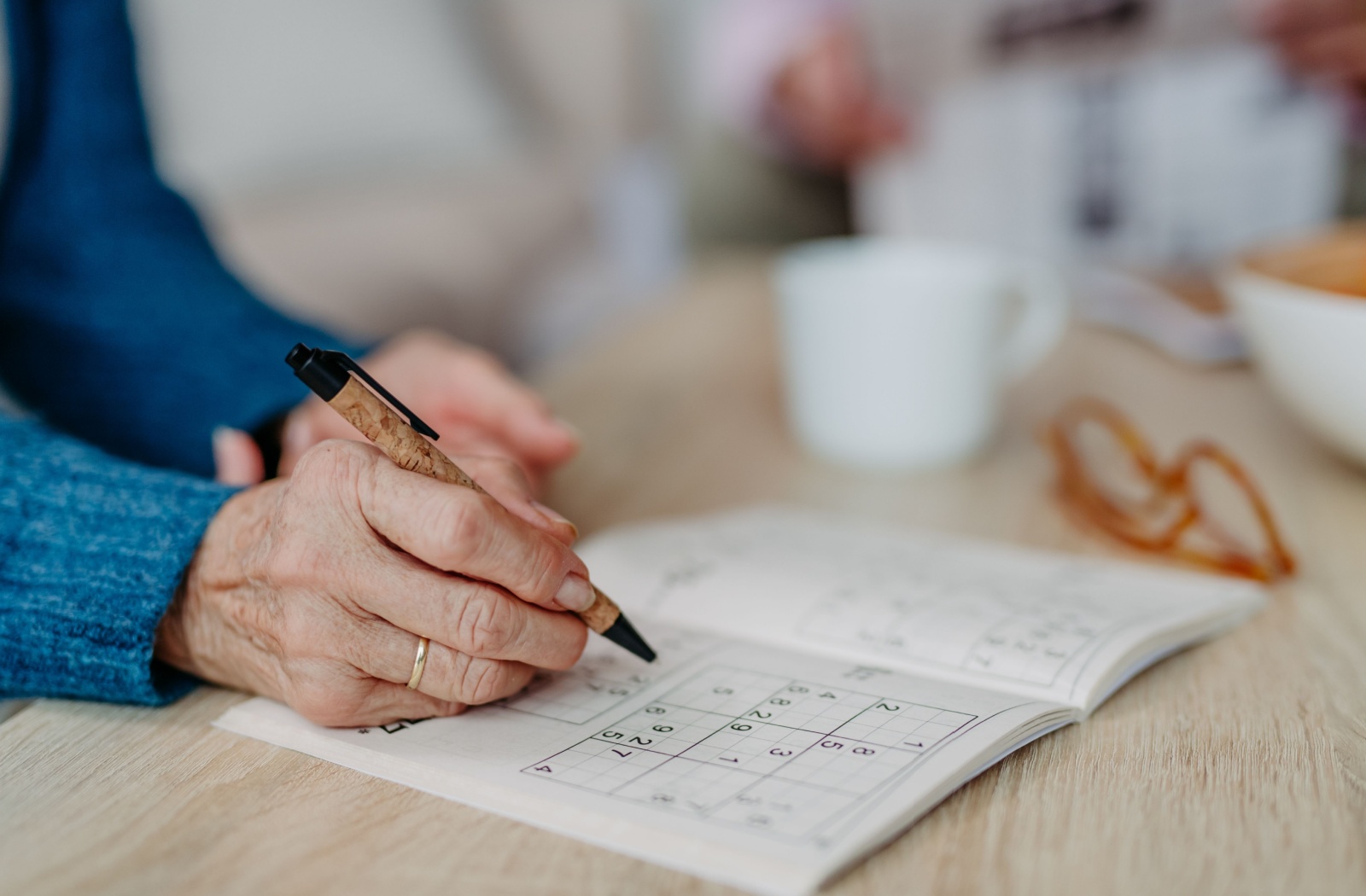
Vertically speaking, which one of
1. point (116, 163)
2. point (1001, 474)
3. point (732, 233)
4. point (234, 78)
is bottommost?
point (1001, 474)

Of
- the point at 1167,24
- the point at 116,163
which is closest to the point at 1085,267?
the point at 1167,24

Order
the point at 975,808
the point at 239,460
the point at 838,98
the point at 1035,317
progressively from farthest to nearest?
1. the point at 838,98
2. the point at 1035,317
3. the point at 239,460
4. the point at 975,808

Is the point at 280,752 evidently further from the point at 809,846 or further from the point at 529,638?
the point at 809,846

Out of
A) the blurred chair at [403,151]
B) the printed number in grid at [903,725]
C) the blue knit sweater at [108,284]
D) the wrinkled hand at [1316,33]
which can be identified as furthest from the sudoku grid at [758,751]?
the wrinkled hand at [1316,33]

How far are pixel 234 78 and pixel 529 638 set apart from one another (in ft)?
3.86

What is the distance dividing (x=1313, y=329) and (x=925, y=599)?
305 mm

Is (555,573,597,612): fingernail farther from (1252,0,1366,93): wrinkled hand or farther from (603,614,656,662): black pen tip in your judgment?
(1252,0,1366,93): wrinkled hand

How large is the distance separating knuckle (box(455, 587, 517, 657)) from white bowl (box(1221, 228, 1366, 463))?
1.65 ft

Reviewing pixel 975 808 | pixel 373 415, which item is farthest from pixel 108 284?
pixel 975 808

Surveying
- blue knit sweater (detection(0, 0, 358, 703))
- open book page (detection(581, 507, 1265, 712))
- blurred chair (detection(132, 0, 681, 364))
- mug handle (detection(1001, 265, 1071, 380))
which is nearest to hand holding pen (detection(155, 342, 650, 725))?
open book page (detection(581, 507, 1265, 712))

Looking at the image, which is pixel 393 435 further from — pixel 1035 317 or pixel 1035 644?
pixel 1035 317

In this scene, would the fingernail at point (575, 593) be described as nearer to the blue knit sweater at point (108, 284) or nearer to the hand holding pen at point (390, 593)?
the hand holding pen at point (390, 593)

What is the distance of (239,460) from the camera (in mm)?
659

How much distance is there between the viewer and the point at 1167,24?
1.22 meters
